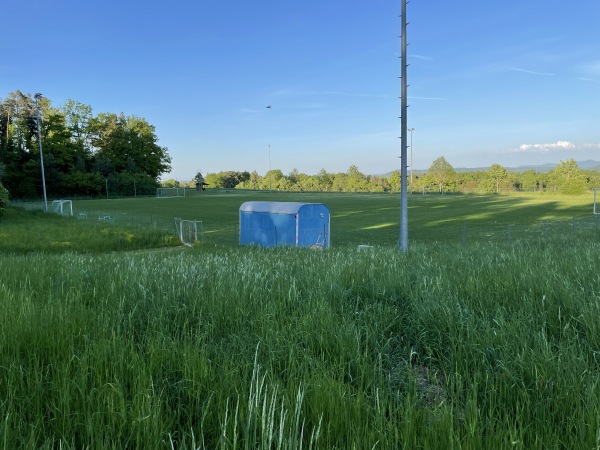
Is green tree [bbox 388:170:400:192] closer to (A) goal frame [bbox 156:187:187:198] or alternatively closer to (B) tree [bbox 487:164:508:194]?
(B) tree [bbox 487:164:508:194]

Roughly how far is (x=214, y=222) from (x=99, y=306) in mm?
37171

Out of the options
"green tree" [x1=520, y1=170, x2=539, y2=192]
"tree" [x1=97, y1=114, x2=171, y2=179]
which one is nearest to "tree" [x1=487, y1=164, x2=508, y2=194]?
"green tree" [x1=520, y1=170, x2=539, y2=192]

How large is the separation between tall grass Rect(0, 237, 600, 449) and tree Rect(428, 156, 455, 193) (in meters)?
121

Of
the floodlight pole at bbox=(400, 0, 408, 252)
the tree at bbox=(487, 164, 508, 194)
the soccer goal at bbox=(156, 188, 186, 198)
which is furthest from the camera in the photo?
the tree at bbox=(487, 164, 508, 194)

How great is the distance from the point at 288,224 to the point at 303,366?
21.6 meters

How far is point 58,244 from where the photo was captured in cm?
2050

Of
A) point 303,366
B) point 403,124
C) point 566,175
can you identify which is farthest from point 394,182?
point 303,366

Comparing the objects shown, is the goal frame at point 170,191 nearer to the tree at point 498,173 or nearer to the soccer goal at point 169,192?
the soccer goal at point 169,192

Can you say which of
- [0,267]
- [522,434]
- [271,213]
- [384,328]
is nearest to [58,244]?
[271,213]

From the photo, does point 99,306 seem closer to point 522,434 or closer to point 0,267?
point 522,434

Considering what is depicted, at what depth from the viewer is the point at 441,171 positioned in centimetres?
12925

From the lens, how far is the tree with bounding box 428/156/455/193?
12312 cm

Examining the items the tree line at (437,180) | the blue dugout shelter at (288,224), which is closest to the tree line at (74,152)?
the tree line at (437,180)

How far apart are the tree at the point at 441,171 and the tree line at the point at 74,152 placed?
252ft
